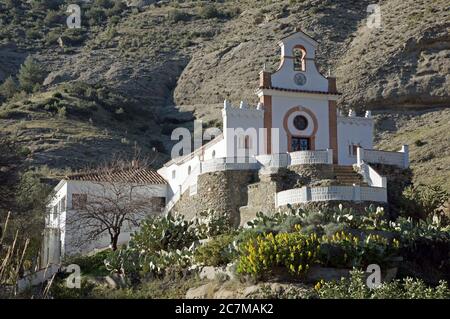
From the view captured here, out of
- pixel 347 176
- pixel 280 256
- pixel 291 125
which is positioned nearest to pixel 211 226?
pixel 347 176

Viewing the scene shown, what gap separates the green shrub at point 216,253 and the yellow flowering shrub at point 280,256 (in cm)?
146

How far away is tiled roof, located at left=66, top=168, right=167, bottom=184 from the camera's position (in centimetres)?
4188

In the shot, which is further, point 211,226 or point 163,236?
point 211,226

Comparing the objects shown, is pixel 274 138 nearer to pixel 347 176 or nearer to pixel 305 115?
pixel 305 115

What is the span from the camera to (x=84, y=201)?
133 ft

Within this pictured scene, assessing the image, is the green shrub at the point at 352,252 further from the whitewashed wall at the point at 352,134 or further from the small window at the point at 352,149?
the small window at the point at 352,149

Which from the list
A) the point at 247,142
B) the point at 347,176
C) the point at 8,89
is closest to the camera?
the point at 347,176

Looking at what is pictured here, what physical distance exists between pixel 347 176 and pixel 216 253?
1030 centimetres

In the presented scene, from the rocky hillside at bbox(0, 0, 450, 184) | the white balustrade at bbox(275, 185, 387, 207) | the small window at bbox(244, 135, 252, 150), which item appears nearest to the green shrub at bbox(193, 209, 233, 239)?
the white balustrade at bbox(275, 185, 387, 207)

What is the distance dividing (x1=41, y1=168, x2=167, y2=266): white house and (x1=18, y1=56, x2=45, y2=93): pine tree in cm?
4284

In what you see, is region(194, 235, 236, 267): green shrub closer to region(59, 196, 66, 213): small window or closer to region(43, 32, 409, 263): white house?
region(43, 32, 409, 263): white house

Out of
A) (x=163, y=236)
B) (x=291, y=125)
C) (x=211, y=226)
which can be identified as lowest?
(x=163, y=236)

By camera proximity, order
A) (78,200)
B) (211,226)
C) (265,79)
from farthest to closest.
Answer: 1. (78,200)
2. (265,79)
3. (211,226)

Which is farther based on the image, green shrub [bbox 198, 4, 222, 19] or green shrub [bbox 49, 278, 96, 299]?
green shrub [bbox 198, 4, 222, 19]
